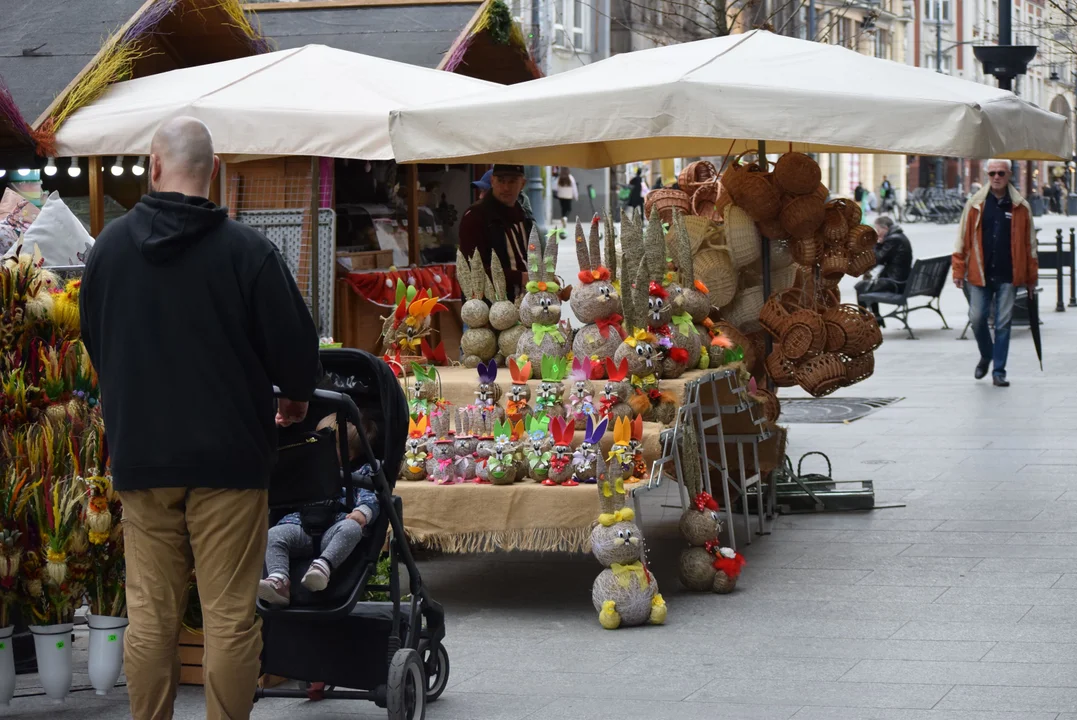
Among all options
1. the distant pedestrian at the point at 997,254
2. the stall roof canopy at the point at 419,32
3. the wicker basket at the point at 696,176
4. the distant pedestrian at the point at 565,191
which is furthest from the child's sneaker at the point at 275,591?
the distant pedestrian at the point at 565,191

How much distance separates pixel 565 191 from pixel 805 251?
33.1 metres

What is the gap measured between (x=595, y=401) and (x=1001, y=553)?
2175 millimetres

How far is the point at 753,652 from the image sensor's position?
584 centimetres

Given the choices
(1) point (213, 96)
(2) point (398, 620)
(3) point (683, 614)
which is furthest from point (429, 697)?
(1) point (213, 96)

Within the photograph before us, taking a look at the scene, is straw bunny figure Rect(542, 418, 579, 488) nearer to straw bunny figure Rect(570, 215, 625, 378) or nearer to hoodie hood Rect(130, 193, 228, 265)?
straw bunny figure Rect(570, 215, 625, 378)

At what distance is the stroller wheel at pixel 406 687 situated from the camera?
4.68 meters

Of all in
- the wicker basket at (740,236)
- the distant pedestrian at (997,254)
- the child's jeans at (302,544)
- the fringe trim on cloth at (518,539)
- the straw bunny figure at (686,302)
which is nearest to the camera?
the child's jeans at (302,544)

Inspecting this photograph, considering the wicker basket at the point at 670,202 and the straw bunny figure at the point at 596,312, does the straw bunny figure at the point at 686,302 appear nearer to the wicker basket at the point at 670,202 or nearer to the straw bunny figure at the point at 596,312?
the straw bunny figure at the point at 596,312

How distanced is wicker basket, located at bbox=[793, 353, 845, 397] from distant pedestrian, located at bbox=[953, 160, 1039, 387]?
5.26m

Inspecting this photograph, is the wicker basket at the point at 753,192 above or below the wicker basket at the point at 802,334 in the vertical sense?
above

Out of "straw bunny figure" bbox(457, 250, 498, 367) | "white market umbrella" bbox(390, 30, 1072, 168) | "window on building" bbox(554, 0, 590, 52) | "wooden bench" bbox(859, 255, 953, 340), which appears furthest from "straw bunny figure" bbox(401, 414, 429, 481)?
"window on building" bbox(554, 0, 590, 52)

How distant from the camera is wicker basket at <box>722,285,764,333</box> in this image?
8.38m

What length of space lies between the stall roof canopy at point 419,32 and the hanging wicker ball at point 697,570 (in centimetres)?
708

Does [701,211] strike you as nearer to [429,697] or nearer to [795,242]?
[795,242]
